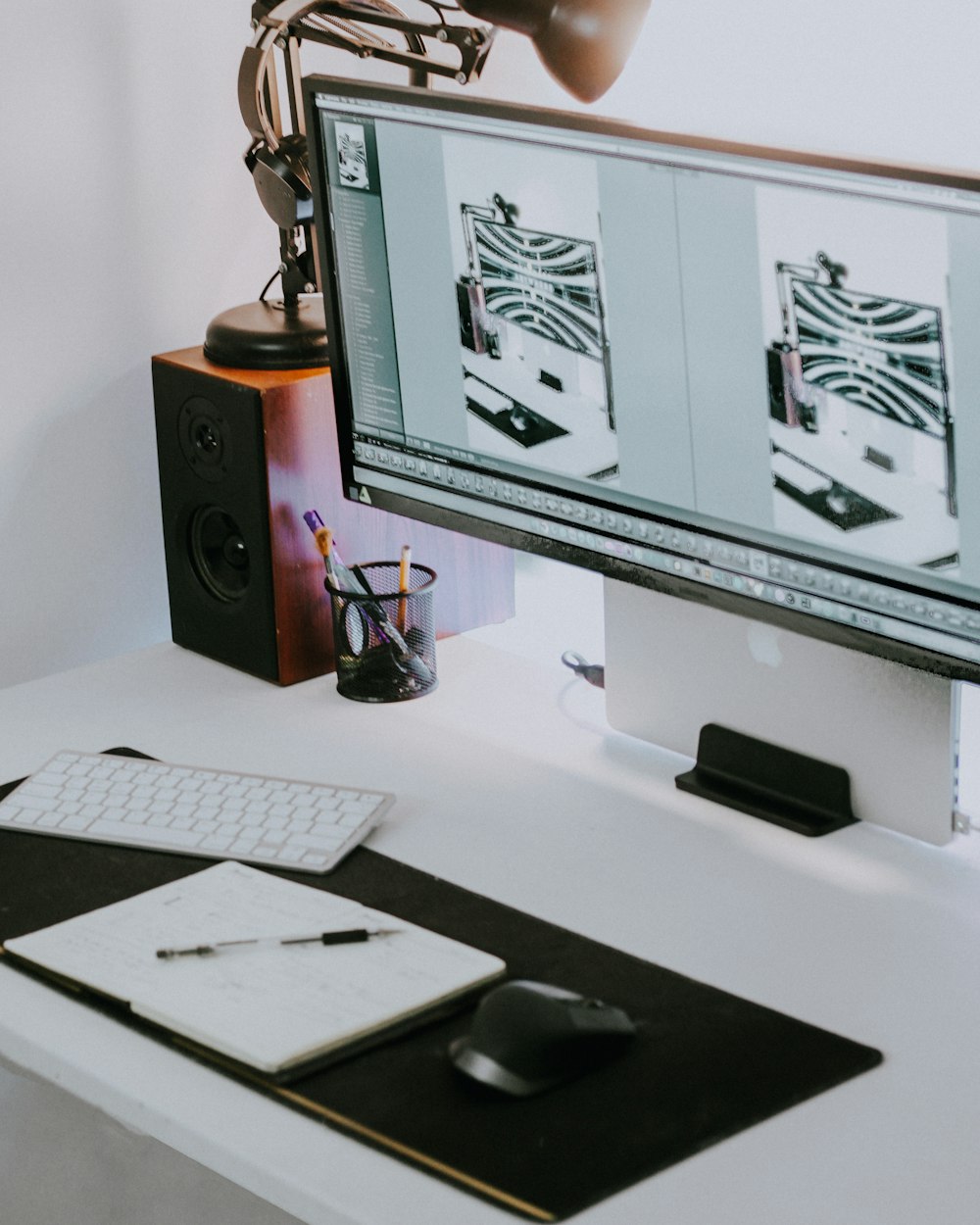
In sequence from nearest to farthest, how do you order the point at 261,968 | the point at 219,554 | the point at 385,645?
the point at 261,968, the point at 385,645, the point at 219,554

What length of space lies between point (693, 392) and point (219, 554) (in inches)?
22.4

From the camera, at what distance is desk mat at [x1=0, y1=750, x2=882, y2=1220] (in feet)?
2.48

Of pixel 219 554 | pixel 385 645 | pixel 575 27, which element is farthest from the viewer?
pixel 219 554

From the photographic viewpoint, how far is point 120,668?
4.80 ft

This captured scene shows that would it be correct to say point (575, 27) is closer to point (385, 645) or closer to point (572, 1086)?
point (385, 645)

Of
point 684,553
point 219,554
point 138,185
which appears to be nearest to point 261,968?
point 684,553

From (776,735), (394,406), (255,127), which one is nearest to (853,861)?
(776,735)

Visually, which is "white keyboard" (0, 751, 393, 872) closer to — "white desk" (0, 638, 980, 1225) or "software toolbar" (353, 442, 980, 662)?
"white desk" (0, 638, 980, 1225)

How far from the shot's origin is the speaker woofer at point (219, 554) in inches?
58.1

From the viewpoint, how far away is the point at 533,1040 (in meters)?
0.81

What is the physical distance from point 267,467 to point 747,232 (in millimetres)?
521

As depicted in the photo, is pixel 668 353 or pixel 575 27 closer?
pixel 668 353

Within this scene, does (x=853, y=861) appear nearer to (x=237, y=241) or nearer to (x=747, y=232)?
(x=747, y=232)

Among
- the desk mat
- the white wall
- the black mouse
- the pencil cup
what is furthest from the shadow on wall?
the black mouse
